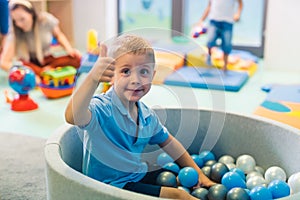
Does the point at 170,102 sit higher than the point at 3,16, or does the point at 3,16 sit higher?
the point at 3,16

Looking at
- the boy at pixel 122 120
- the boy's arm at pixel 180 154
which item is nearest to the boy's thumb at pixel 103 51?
the boy at pixel 122 120

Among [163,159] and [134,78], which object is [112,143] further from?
[163,159]

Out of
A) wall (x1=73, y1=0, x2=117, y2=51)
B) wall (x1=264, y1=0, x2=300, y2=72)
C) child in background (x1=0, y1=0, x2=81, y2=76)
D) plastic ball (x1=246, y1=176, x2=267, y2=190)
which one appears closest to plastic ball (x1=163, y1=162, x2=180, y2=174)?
plastic ball (x1=246, y1=176, x2=267, y2=190)

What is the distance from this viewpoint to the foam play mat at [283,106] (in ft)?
6.02

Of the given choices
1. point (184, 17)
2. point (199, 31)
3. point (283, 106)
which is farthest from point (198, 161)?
point (184, 17)

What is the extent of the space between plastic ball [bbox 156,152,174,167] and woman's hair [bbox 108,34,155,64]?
0.41 meters

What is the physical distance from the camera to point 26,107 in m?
2.26

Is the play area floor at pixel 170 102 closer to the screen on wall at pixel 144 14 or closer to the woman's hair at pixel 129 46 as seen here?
the woman's hair at pixel 129 46

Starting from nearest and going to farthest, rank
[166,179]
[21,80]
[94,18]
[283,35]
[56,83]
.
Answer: [166,179] < [21,80] < [56,83] < [283,35] < [94,18]

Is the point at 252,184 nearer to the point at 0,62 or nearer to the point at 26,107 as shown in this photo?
the point at 26,107

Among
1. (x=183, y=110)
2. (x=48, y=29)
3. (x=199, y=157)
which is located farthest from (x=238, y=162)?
(x=48, y=29)

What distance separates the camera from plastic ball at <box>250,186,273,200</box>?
1.09 meters

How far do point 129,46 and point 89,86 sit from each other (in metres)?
0.17

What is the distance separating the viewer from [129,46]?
1.02 meters
